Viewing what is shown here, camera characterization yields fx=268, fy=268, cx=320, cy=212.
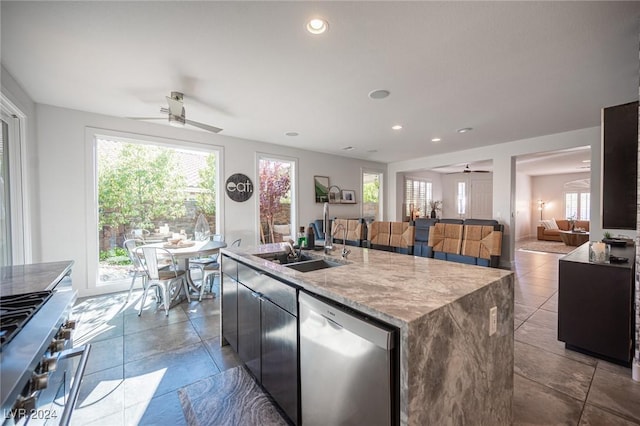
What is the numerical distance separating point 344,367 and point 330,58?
7.84 ft

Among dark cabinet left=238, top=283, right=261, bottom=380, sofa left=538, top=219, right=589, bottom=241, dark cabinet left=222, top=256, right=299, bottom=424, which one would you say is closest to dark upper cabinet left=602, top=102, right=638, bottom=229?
dark cabinet left=222, top=256, right=299, bottom=424

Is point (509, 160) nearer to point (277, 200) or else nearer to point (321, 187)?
point (321, 187)

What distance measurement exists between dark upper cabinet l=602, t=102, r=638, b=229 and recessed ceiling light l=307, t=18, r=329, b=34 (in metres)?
2.51

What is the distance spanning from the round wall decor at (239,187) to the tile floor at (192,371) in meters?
2.28

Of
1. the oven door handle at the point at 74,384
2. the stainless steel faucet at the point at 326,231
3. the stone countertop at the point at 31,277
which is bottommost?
the oven door handle at the point at 74,384

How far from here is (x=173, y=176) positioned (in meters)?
4.62

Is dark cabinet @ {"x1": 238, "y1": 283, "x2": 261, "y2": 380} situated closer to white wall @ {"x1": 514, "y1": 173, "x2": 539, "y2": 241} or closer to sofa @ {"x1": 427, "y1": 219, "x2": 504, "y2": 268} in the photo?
sofa @ {"x1": 427, "y1": 219, "x2": 504, "y2": 268}

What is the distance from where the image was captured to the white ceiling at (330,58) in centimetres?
184

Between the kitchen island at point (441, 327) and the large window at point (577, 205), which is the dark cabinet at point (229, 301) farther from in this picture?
the large window at point (577, 205)

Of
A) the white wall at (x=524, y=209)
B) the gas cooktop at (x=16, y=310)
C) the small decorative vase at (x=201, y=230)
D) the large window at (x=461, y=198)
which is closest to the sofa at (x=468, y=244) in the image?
the gas cooktop at (x=16, y=310)

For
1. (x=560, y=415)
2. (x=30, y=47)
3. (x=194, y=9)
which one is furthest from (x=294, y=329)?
(x=30, y=47)

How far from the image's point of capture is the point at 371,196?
778 centimetres

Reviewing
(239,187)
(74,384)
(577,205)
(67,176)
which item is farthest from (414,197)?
(74,384)

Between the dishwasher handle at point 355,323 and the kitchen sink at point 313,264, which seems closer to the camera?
the dishwasher handle at point 355,323
